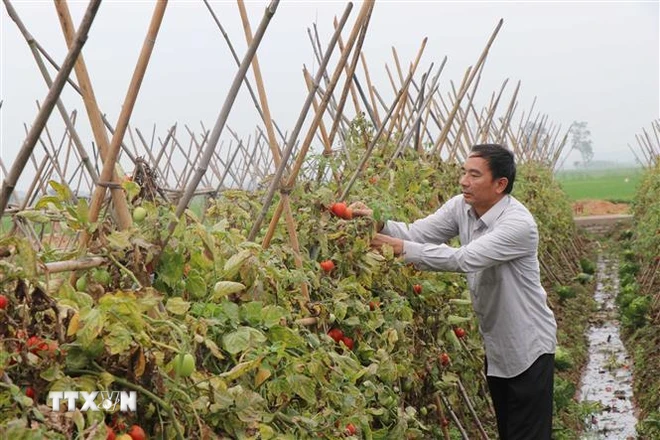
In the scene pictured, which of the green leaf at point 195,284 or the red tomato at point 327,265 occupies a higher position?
the green leaf at point 195,284

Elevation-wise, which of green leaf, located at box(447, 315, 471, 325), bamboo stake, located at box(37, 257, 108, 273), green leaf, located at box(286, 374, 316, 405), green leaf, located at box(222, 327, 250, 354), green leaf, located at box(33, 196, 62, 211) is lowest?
green leaf, located at box(447, 315, 471, 325)

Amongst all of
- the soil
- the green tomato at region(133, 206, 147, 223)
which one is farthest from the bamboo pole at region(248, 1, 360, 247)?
the soil

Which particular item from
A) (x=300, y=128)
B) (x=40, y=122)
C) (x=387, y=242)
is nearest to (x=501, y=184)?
(x=387, y=242)

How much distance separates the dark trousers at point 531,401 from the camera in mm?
3881

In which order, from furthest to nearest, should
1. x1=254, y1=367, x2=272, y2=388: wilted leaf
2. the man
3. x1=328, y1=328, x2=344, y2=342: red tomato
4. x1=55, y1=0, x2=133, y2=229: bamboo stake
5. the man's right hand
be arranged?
1. the man
2. the man's right hand
3. x1=328, y1=328, x2=344, y2=342: red tomato
4. x1=254, y1=367, x2=272, y2=388: wilted leaf
5. x1=55, y1=0, x2=133, y2=229: bamboo stake

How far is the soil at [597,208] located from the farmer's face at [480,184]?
22210mm

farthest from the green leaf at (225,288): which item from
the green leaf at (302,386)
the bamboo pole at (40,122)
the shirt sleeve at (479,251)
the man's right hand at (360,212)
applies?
the shirt sleeve at (479,251)

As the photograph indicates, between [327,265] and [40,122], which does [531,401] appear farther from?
[40,122]

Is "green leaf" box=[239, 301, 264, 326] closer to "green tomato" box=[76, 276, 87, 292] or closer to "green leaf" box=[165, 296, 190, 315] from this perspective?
"green leaf" box=[165, 296, 190, 315]

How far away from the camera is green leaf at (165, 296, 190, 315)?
2020mm

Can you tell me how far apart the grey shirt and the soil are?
873 inches

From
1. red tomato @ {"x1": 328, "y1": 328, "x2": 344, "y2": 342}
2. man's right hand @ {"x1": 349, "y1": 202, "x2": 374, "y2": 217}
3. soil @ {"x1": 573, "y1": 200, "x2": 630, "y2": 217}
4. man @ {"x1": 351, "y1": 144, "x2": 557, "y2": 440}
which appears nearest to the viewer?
red tomato @ {"x1": 328, "y1": 328, "x2": 344, "y2": 342}

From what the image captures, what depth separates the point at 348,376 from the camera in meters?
2.75

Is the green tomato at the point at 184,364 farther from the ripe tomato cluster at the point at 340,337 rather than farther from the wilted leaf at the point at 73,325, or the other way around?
the ripe tomato cluster at the point at 340,337
